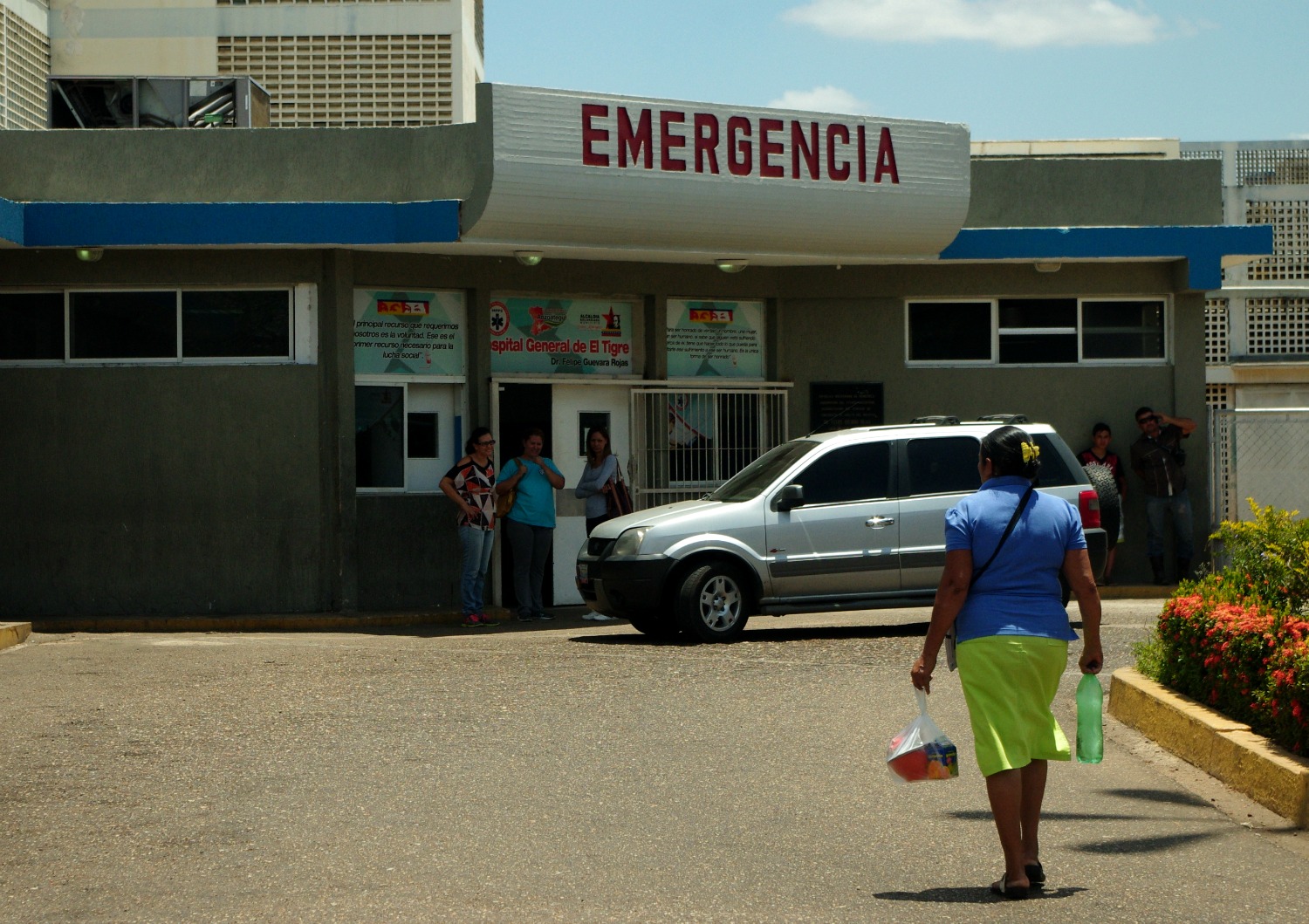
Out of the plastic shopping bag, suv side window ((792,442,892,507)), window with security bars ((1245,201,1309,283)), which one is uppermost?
window with security bars ((1245,201,1309,283))

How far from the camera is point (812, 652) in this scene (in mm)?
12312

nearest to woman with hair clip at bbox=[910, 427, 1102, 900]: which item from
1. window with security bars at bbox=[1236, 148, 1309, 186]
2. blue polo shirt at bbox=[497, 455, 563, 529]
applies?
blue polo shirt at bbox=[497, 455, 563, 529]

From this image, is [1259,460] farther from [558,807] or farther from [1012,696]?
[1012,696]

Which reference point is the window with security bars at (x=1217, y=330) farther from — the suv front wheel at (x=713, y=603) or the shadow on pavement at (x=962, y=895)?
the shadow on pavement at (x=962, y=895)

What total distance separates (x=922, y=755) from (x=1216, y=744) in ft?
Result: 7.98

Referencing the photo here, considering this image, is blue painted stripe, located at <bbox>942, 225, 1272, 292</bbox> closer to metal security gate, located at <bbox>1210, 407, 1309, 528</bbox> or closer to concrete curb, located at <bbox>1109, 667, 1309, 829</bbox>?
metal security gate, located at <bbox>1210, 407, 1309, 528</bbox>

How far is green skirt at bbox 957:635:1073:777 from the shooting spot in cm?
576

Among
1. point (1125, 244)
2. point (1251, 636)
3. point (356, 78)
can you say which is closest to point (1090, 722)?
point (1251, 636)

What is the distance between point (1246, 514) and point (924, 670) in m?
14.0

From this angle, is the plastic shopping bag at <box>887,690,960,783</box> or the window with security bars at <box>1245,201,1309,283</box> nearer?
the plastic shopping bag at <box>887,690,960,783</box>

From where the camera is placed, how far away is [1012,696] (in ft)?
19.0

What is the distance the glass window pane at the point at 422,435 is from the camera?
16609mm

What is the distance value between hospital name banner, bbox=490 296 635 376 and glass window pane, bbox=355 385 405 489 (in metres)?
1.11

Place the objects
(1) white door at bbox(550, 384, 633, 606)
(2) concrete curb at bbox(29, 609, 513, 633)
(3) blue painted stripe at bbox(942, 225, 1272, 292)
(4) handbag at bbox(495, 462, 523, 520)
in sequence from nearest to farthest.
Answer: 1. (2) concrete curb at bbox(29, 609, 513, 633)
2. (4) handbag at bbox(495, 462, 523, 520)
3. (1) white door at bbox(550, 384, 633, 606)
4. (3) blue painted stripe at bbox(942, 225, 1272, 292)
